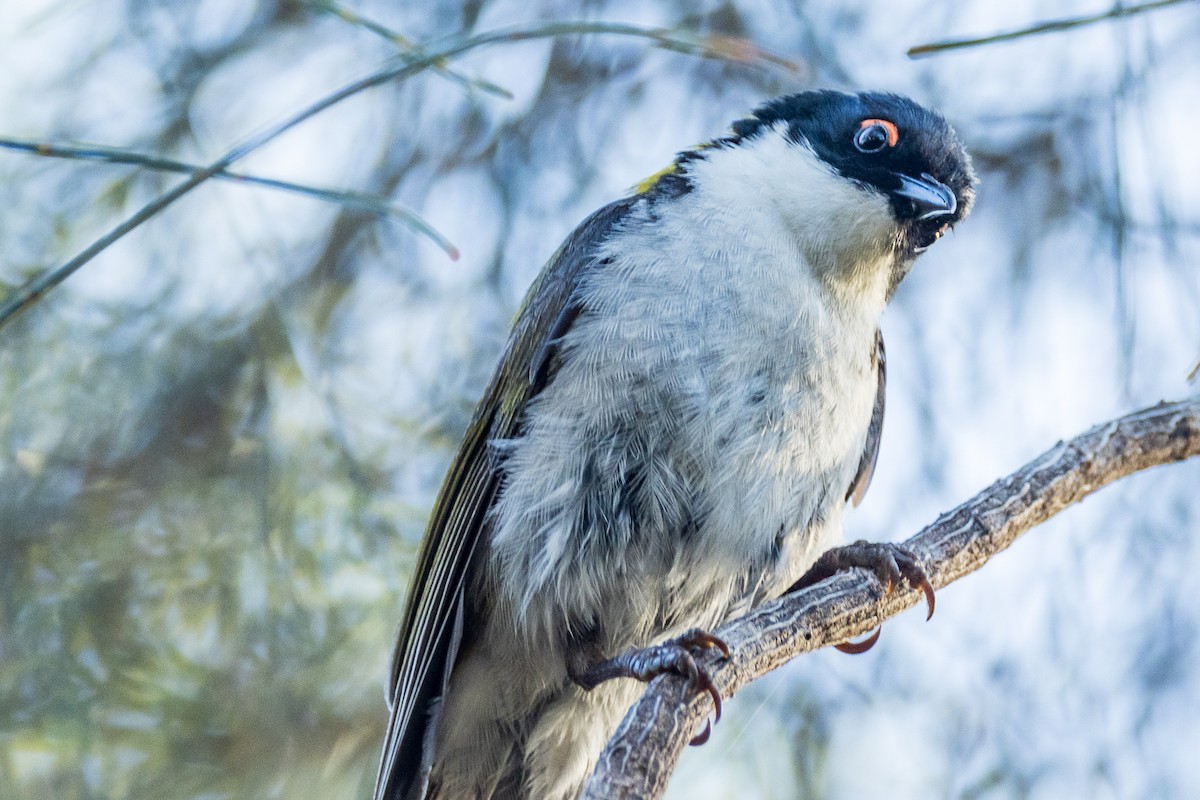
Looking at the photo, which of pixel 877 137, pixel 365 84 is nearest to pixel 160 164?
pixel 365 84

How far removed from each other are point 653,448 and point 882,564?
2.02ft

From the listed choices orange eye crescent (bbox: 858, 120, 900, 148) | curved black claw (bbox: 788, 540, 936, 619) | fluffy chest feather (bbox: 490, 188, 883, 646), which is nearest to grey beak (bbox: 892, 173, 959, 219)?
orange eye crescent (bbox: 858, 120, 900, 148)

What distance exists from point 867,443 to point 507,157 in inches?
95.4

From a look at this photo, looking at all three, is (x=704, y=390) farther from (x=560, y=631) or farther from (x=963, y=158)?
(x=963, y=158)

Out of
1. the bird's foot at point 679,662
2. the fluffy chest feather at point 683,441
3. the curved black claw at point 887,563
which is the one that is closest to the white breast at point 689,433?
the fluffy chest feather at point 683,441

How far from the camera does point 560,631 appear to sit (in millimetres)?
3100

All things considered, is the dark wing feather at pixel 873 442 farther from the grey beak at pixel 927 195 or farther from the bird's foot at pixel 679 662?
the bird's foot at pixel 679 662

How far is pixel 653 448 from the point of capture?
9.67 feet

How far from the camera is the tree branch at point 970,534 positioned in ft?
8.43

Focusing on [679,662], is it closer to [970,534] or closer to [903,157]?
[970,534]

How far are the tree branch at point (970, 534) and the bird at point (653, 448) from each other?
0.10m

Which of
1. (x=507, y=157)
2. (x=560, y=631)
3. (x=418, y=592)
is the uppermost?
(x=507, y=157)

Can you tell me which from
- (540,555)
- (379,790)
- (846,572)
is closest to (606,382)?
(540,555)

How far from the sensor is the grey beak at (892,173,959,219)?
323 centimetres
